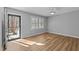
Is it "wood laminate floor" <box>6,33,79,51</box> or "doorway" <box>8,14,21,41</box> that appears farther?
"doorway" <box>8,14,21,41</box>

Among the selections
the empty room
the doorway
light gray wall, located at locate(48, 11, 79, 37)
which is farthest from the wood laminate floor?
light gray wall, located at locate(48, 11, 79, 37)

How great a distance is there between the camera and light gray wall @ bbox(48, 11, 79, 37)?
5.75 meters

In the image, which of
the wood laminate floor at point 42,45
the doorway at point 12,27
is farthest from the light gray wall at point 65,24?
the doorway at point 12,27

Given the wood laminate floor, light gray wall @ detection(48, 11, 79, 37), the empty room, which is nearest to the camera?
the wood laminate floor

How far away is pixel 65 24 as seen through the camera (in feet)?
22.0

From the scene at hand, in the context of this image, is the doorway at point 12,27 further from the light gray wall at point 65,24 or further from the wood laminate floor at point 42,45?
the light gray wall at point 65,24

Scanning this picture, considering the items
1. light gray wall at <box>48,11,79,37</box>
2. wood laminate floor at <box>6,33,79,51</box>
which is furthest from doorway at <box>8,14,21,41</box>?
light gray wall at <box>48,11,79,37</box>

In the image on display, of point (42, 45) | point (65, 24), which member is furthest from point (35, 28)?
point (42, 45)

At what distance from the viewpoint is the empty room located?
132 inches

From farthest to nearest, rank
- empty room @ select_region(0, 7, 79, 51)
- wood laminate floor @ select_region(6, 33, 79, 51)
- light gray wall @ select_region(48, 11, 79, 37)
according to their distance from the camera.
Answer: light gray wall @ select_region(48, 11, 79, 37), empty room @ select_region(0, 7, 79, 51), wood laminate floor @ select_region(6, 33, 79, 51)

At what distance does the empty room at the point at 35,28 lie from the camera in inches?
132

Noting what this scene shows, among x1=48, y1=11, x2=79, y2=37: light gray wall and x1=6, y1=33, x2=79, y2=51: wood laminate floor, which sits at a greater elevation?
x1=48, y1=11, x2=79, y2=37: light gray wall

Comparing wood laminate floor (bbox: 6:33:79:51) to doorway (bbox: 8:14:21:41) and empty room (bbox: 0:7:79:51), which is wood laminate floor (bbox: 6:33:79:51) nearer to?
empty room (bbox: 0:7:79:51)
